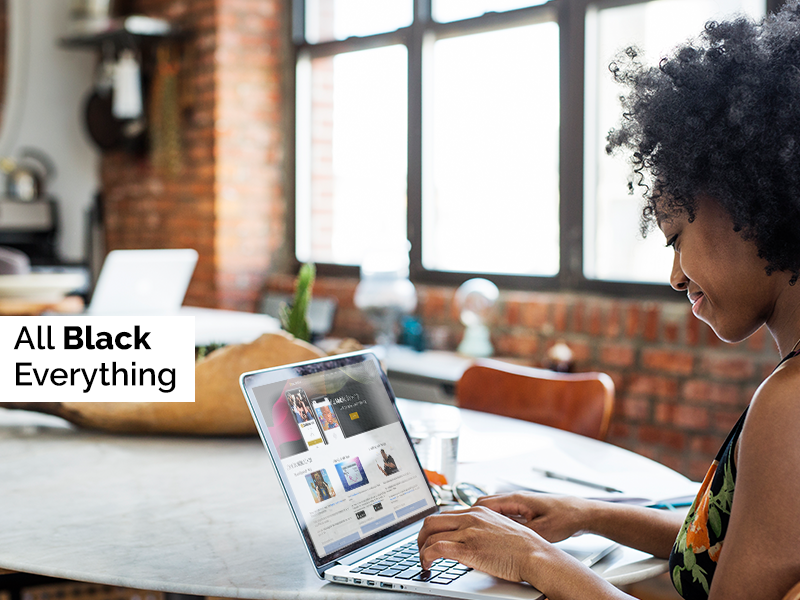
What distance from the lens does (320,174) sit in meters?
4.43

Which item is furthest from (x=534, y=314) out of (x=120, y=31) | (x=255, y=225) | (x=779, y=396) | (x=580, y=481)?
(x=120, y=31)

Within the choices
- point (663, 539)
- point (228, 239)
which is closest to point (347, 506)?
point (663, 539)

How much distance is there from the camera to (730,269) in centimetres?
88

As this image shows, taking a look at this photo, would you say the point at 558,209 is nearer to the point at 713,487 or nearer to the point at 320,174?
the point at 320,174

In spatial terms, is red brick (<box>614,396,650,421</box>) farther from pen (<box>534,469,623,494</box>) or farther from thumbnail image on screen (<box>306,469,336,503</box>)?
thumbnail image on screen (<box>306,469,336,503</box>)

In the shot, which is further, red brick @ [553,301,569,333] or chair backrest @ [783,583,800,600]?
red brick @ [553,301,569,333]

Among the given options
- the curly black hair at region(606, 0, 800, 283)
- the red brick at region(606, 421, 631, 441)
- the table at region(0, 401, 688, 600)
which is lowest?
the red brick at region(606, 421, 631, 441)

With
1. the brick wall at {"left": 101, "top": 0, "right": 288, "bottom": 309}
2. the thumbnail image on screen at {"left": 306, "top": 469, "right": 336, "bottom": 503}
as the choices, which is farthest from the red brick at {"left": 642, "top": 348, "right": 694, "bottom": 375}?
the brick wall at {"left": 101, "top": 0, "right": 288, "bottom": 309}

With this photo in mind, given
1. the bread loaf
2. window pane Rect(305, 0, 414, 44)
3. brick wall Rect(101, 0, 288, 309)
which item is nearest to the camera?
the bread loaf

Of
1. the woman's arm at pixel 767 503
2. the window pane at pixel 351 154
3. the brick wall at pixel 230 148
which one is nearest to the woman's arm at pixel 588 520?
the woman's arm at pixel 767 503

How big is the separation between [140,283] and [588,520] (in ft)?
7.13

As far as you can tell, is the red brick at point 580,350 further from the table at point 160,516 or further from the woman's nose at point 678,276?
the woman's nose at point 678,276

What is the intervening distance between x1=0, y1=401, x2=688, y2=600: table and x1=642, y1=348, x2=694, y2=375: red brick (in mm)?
1320

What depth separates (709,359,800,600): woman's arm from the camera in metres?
0.75
